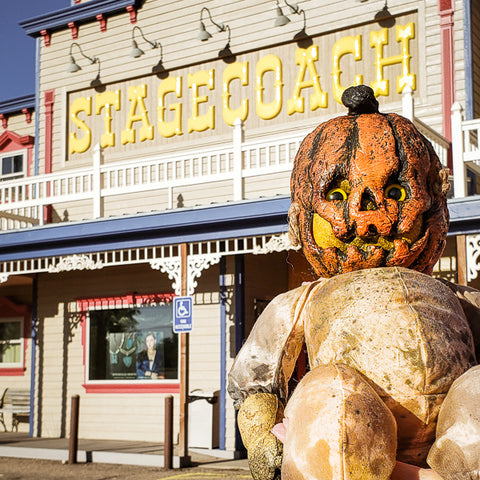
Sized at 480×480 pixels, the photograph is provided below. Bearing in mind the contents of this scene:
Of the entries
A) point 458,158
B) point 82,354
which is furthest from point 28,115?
point 458,158

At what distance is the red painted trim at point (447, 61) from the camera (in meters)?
10.7

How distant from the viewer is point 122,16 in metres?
14.0

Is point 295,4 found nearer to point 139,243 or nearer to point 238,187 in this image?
point 238,187

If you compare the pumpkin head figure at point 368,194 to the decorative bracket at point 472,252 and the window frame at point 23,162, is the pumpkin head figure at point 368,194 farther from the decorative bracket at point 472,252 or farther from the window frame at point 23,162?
the window frame at point 23,162

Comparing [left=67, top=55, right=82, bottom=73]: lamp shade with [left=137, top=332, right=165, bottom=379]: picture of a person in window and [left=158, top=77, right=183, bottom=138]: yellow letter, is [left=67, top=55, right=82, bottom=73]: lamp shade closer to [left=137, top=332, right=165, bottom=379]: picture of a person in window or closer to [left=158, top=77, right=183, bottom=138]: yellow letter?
[left=158, top=77, right=183, bottom=138]: yellow letter

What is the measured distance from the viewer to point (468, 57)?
10.7 meters

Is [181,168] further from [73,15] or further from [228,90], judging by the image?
[73,15]

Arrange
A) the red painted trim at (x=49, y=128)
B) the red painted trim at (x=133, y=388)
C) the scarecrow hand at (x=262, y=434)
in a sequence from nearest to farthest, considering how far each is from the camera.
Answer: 1. the scarecrow hand at (x=262, y=434)
2. the red painted trim at (x=133, y=388)
3. the red painted trim at (x=49, y=128)

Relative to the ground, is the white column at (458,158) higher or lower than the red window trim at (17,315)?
higher

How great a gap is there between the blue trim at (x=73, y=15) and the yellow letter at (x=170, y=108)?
1.64 metres

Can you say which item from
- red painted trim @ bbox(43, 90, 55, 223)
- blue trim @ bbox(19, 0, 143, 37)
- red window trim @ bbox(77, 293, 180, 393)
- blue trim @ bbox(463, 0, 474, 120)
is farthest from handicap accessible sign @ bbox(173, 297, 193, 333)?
A: blue trim @ bbox(19, 0, 143, 37)

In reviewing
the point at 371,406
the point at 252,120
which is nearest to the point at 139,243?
the point at 252,120

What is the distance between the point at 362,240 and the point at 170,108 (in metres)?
10.7

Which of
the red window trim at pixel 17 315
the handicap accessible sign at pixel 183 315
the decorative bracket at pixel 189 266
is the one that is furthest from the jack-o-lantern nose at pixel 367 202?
the red window trim at pixel 17 315
